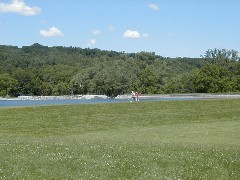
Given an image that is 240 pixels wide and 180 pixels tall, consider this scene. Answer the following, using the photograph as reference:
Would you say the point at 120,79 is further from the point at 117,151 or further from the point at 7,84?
the point at 117,151

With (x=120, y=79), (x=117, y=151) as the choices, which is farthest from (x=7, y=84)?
(x=117, y=151)

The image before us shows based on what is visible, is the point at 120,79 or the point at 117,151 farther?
the point at 120,79

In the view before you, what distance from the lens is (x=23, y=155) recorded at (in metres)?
15.2

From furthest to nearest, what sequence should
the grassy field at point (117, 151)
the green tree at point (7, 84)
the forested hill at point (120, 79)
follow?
the green tree at point (7, 84) < the forested hill at point (120, 79) < the grassy field at point (117, 151)

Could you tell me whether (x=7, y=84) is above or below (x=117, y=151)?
above

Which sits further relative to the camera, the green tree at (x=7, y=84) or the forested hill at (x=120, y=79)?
the green tree at (x=7, y=84)

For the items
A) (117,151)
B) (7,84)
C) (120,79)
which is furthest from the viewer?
(7,84)

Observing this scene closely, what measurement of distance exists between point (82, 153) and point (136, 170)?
8.55 feet

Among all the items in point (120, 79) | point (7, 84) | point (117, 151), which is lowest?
point (117, 151)

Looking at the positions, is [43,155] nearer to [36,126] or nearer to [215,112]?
[36,126]

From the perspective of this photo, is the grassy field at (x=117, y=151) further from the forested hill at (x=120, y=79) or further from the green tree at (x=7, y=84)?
the green tree at (x=7, y=84)

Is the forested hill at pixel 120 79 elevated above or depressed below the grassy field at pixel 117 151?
above

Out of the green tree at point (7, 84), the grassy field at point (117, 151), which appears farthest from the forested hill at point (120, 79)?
the grassy field at point (117, 151)

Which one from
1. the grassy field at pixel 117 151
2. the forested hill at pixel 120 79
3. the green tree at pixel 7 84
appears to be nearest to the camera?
the grassy field at pixel 117 151
